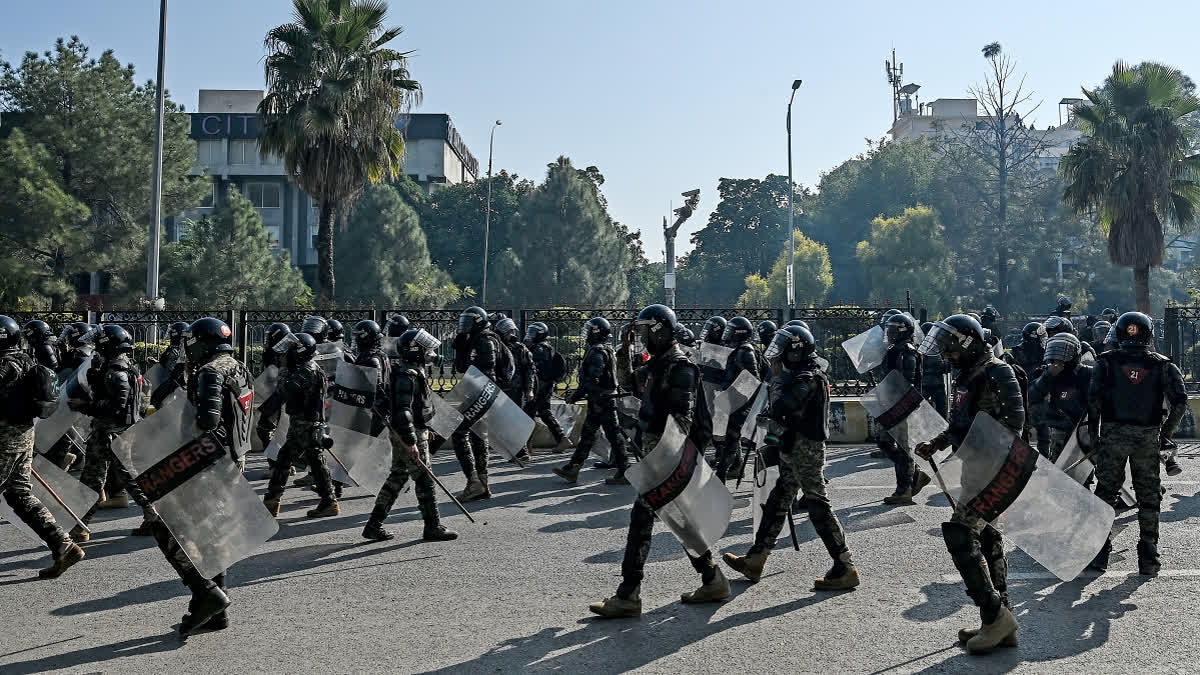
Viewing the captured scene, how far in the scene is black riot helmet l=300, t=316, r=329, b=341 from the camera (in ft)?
37.4

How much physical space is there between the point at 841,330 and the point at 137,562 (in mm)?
12304

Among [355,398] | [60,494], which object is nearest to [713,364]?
[355,398]

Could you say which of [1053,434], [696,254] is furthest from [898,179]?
[1053,434]

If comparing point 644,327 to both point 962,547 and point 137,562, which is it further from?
point 137,562

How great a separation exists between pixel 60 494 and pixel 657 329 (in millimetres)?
4779

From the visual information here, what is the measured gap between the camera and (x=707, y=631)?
231 inches

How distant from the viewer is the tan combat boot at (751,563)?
696cm

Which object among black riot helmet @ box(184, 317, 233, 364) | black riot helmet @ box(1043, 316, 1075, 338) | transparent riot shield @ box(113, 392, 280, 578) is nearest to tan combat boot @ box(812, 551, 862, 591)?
transparent riot shield @ box(113, 392, 280, 578)

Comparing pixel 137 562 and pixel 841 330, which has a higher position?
pixel 841 330

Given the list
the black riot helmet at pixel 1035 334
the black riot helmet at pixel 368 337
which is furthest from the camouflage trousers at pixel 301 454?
the black riot helmet at pixel 1035 334

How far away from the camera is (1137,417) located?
24.1 feet

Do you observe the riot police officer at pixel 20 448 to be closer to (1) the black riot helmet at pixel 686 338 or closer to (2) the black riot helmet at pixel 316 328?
(2) the black riot helmet at pixel 316 328

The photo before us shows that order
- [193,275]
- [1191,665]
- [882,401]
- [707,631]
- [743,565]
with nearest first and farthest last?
[1191,665], [707,631], [743,565], [882,401], [193,275]

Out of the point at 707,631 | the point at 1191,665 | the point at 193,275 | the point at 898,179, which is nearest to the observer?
the point at 1191,665
